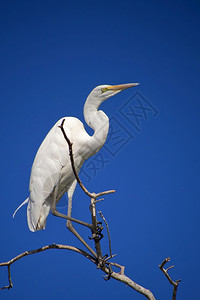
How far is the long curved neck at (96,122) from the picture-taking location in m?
2.03

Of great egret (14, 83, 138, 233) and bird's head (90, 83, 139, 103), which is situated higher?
bird's head (90, 83, 139, 103)

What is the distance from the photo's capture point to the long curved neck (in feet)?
6.66

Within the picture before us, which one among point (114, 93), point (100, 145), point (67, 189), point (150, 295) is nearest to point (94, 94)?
point (114, 93)

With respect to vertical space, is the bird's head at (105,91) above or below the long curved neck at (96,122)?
above

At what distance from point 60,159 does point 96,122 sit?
1.08 feet

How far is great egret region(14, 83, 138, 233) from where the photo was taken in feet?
6.85

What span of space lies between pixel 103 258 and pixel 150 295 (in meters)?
0.31

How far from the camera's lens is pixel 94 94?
84.1 inches

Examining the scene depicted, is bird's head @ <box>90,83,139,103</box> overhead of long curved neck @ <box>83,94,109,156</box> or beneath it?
overhead

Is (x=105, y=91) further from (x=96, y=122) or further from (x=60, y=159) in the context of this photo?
(x=60, y=159)

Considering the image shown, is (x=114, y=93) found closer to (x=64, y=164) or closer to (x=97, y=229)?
(x=64, y=164)

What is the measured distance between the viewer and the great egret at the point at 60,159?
2087 millimetres

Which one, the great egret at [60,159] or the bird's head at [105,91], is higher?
the bird's head at [105,91]

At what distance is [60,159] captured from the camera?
2.12 m
